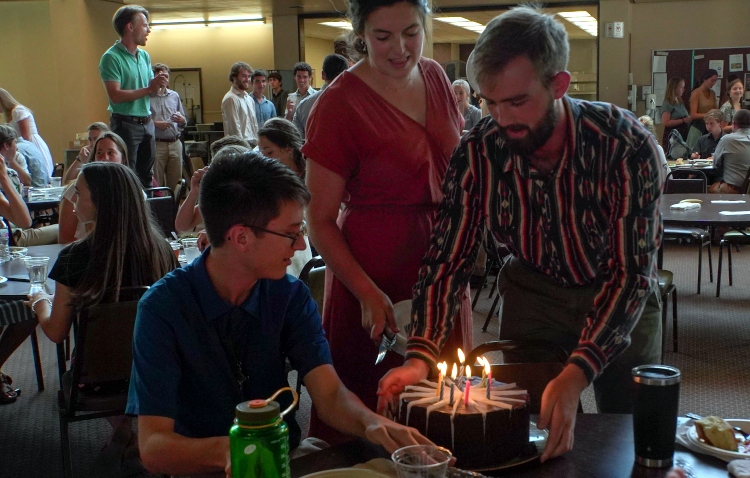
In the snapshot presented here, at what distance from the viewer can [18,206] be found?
4.13m

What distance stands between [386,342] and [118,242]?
1.28m

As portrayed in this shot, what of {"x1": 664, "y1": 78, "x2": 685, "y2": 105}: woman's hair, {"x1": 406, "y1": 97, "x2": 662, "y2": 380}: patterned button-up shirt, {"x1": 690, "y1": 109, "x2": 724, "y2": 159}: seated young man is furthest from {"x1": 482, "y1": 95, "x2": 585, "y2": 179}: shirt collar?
{"x1": 664, "y1": 78, "x2": 685, "y2": 105}: woman's hair

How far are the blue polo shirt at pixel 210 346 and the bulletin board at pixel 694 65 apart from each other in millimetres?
10697

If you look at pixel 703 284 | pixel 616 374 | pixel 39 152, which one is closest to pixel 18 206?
pixel 39 152

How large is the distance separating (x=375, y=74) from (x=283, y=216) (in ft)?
1.65

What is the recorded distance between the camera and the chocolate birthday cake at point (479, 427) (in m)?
1.10

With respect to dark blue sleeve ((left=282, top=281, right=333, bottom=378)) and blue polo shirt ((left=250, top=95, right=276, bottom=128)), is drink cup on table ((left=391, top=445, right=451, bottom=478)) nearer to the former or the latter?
dark blue sleeve ((left=282, top=281, right=333, bottom=378))

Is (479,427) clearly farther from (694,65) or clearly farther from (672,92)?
(694,65)

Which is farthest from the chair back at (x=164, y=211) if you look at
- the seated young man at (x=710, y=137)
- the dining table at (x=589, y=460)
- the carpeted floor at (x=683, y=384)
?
the seated young man at (x=710, y=137)

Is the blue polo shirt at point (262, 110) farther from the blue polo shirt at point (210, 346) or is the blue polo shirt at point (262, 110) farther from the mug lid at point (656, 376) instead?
the mug lid at point (656, 376)

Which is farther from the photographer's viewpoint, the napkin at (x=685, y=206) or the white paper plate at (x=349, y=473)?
the napkin at (x=685, y=206)

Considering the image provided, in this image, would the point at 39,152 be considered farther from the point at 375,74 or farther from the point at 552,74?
the point at 552,74

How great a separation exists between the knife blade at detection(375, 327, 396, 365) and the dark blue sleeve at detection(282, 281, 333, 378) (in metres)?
0.17

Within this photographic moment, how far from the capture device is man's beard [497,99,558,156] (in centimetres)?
143
